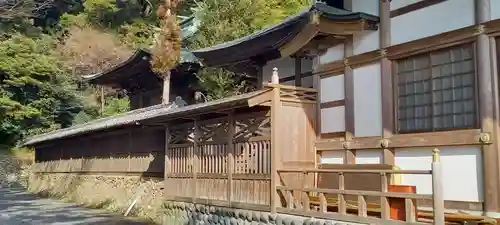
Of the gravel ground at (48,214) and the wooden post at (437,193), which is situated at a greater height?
the wooden post at (437,193)

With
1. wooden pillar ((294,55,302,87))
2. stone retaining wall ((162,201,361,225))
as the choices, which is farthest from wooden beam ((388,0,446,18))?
stone retaining wall ((162,201,361,225))

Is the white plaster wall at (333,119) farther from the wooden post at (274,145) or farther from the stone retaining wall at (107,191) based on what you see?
the stone retaining wall at (107,191)

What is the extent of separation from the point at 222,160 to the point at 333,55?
3.45 m

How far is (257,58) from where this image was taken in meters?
13.0

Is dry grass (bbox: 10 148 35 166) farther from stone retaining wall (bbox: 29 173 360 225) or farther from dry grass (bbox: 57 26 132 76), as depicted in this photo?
stone retaining wall (bbox: 29 173 360 225)

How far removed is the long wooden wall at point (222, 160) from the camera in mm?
10203

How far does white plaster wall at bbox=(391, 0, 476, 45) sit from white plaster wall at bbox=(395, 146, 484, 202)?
1.93 m

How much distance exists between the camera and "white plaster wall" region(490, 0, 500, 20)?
289 inches

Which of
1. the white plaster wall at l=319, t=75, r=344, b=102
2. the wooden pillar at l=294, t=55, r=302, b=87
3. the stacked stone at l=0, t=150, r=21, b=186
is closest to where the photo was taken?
the white plaster wall at l=319, t=75, r=344, b=102

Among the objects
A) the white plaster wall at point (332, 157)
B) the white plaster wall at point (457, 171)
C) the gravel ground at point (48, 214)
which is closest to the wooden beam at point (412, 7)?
the white plaster wall at point (457, 171)

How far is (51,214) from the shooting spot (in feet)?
54.4

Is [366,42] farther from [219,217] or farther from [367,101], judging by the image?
[219,217]

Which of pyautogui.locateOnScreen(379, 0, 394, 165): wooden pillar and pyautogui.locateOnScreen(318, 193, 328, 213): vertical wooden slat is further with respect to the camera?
pyautogui.locateOnScreen(379, 0, 394, 165): wooden pillar

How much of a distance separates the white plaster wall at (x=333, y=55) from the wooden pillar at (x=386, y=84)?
1.10m
